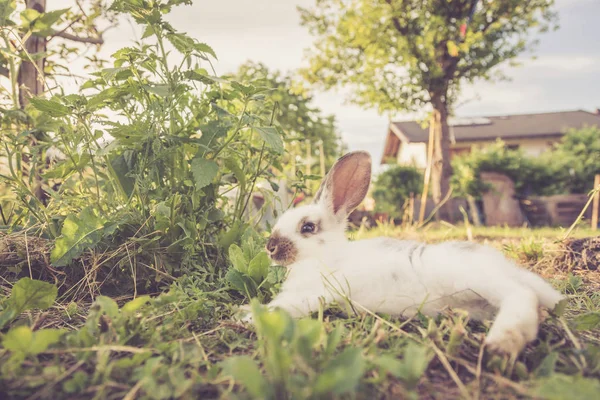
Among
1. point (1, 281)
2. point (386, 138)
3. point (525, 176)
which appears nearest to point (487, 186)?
point (525, 176)

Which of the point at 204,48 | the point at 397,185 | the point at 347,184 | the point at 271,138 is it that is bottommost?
the point at 397,185

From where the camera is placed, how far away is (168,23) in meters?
2.05

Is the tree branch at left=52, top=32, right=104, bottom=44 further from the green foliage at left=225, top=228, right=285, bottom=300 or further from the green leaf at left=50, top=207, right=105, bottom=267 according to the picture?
the green foliage at left=225, top=228, right=285, bottom=300

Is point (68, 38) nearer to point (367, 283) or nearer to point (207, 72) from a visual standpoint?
point (207, 72)

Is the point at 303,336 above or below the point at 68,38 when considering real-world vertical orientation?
below

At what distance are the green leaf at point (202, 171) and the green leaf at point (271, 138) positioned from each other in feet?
0.89

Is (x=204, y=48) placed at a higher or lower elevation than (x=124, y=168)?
higher

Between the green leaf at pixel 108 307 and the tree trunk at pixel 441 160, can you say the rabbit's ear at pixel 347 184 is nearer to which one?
the green leaf at pixel 108 307

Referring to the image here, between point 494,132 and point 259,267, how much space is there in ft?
88.7

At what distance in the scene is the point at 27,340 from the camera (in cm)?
116

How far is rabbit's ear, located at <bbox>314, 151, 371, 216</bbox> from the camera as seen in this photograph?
211cm

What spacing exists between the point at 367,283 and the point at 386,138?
1152 inches

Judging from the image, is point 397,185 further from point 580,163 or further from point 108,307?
point 108,307

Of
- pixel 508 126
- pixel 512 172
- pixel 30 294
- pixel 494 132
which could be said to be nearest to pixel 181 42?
pixel 30 294
